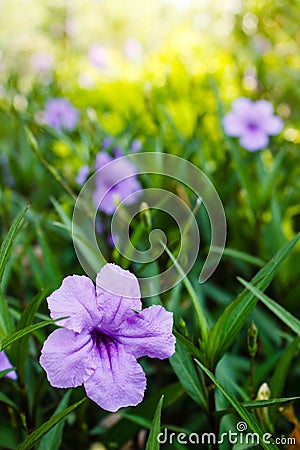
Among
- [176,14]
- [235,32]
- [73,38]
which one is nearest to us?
[235,32]

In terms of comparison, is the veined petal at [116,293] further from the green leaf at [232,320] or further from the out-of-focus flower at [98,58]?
the out-of-focus flower at [98,58]

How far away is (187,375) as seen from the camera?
0.72 m

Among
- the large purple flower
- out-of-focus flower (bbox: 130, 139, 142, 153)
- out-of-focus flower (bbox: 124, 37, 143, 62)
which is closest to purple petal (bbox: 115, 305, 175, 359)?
the large purple flower

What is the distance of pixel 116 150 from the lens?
126 cm

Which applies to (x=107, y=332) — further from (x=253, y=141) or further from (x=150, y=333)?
(x=253, y=141)

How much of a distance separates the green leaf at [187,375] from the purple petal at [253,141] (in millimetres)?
804

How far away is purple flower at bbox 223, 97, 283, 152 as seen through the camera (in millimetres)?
1460

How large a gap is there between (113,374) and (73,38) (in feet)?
26.4

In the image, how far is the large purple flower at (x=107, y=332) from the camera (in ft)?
1.87

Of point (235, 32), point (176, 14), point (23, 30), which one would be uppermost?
point (235, 32)

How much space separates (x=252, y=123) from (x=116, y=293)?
3.09ft

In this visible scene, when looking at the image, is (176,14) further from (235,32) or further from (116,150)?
(116,150)

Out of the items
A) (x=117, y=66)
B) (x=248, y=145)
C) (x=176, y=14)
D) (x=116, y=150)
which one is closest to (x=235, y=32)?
(x=117, y=66)

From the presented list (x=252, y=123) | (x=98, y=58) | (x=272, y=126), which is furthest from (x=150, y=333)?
(x=98, y=58)
